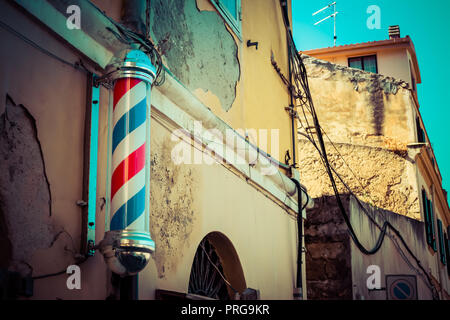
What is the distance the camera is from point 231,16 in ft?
25.1

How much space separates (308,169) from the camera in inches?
634

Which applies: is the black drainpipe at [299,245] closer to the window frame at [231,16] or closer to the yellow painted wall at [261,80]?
the yellow painted wall at [261,80]

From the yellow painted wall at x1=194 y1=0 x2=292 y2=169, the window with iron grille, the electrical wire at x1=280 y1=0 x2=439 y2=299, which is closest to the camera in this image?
the yellow painted wall at x1=194 y1=0 x2=292 y2=169

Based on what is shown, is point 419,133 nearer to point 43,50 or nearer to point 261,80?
point 261,80

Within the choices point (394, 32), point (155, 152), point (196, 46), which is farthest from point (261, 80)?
point (394, 32)

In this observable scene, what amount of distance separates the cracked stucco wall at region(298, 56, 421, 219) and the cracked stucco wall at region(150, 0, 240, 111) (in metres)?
11.1

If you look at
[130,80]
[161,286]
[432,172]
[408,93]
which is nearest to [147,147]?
[130,80]

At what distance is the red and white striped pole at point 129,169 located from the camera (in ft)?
12.2

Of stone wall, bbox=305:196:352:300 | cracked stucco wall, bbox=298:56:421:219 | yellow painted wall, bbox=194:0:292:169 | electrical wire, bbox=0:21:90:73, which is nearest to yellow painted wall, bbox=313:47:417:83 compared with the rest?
cracked stucco wall, bbox=298:56:421:219

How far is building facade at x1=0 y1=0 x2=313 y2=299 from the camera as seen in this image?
3.75m

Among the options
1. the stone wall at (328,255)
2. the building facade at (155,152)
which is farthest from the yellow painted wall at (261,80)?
the stone wall at (328,255)

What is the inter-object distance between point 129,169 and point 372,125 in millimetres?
16486

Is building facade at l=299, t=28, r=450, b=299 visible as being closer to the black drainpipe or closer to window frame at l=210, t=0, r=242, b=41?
the black drainpipe

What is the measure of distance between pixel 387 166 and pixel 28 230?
1582 cm
